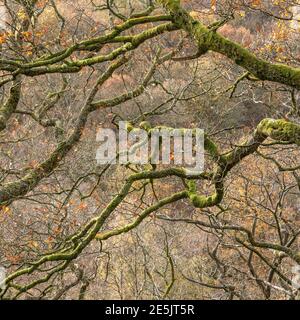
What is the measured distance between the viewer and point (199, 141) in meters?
5.58

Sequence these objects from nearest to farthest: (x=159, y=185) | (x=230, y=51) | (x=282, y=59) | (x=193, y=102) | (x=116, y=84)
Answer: (x=230, y=51) → (x=282, y=59) → (x=193, y=102) → (x=159, y=185) → (x=116, y=84)

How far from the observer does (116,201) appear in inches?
232

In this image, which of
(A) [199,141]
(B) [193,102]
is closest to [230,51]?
(A) [199,141]

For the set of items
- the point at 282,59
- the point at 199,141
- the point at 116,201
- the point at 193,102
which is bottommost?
the point at 116,201
